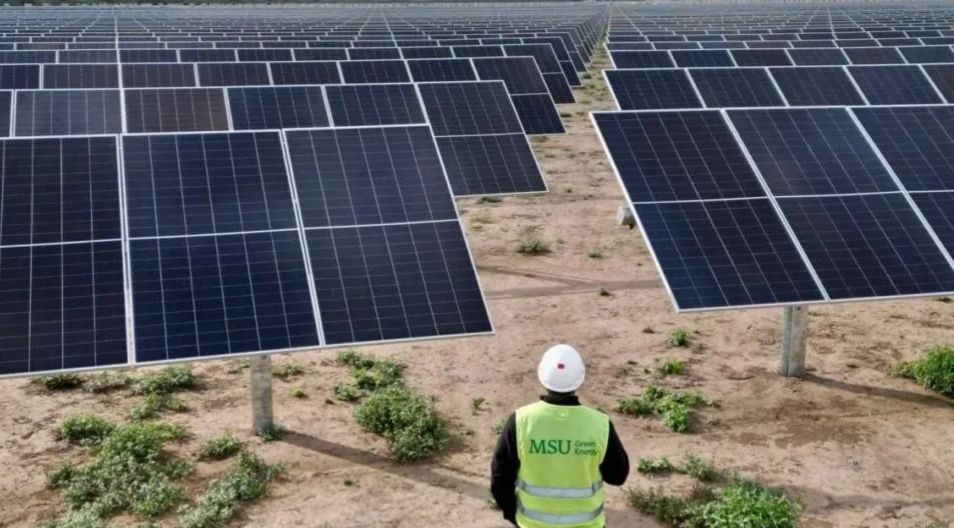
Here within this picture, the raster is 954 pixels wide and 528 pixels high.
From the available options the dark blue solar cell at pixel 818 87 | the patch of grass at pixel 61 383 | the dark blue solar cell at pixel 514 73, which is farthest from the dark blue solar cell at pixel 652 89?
the patch of grass at pixel 61 383

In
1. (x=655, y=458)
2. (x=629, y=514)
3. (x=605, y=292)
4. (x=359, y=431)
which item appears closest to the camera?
(x=629, y=514)

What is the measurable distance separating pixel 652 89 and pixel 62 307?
1564cm

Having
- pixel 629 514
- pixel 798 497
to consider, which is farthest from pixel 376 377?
pixel 798 497

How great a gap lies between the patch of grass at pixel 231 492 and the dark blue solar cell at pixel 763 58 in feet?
70.3

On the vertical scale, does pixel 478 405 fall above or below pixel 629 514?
above

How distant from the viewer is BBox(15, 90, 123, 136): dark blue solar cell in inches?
732

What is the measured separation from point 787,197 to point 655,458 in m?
3.96

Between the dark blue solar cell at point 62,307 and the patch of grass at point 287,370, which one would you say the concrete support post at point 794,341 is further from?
the dark blue solar cell at point 62,307

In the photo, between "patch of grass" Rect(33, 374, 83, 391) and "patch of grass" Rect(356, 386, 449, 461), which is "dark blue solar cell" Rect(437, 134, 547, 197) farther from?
"patch of grass" Rect(33, 374, 83, 391)

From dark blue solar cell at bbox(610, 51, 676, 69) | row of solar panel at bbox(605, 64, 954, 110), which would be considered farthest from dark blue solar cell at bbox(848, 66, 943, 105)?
dark blue solar cell at bbox(610, 51, 676, 69)

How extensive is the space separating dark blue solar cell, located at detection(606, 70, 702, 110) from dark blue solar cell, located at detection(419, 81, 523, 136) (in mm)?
3252

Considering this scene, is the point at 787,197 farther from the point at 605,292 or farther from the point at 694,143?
the point at 605,292

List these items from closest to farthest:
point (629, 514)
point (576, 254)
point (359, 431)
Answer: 1. point (629, 514)
2. point (359, 431)
3. point (576, 254)

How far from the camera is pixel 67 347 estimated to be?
9.77 metres
